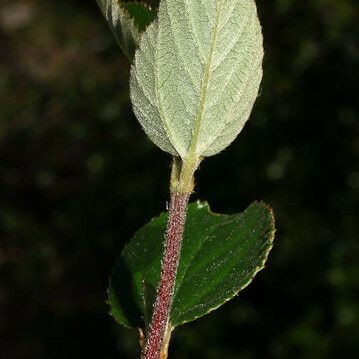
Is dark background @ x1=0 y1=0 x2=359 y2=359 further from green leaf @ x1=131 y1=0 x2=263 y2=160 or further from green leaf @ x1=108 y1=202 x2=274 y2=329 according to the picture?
green leaf @ x1=131 y1=0 x2=263 y2=160

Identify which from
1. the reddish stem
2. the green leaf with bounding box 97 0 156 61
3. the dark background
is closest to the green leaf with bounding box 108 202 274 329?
the reddish stem

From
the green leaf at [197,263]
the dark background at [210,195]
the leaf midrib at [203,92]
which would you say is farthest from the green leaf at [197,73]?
the dark background at [210,195]

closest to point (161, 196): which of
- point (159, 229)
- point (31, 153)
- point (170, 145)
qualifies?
point (31, 153)

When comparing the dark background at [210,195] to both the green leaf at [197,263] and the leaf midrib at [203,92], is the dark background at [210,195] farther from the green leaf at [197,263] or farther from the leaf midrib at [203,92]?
the leaf midrib at [203,92]

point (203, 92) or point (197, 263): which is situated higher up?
point (203, 92)

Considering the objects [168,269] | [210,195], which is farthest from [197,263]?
[210,195]

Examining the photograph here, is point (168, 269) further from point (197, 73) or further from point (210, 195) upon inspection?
point (210, 195)

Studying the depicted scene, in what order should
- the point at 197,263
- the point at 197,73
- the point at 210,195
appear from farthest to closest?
the point at 210,195 < the point at 197,263 < the point at 197,73
